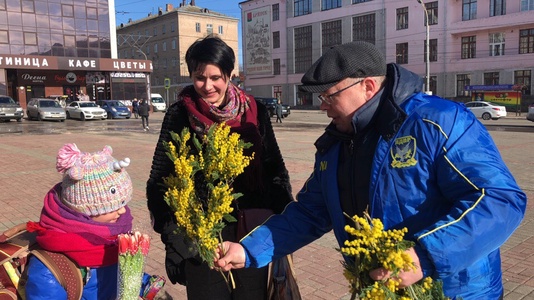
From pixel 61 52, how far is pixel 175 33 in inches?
1318

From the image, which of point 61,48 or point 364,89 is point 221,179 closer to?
point 364,89

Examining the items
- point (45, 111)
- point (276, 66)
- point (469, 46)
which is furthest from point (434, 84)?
point (45, 111)

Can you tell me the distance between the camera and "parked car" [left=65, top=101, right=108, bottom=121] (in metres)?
31.3

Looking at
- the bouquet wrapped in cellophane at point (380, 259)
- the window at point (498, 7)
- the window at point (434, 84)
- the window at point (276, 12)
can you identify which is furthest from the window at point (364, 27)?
the bouquet wrapped in cellophane at point (380, 259)

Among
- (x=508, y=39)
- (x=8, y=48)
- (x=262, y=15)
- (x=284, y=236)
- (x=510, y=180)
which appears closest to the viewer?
(x=510, y=180)

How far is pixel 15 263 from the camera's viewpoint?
6.84 feet

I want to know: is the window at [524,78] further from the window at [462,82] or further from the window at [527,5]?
the window at [527,5]

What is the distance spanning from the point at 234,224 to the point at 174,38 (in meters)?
73.5

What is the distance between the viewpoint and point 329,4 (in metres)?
53.3

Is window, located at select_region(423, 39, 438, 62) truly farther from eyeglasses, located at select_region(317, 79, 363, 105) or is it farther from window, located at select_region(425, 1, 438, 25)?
eyeglasses, located at select_region(317, 79, 363, 105)

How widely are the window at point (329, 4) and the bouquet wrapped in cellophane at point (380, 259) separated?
179 feet

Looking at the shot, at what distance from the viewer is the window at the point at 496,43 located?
40844mm

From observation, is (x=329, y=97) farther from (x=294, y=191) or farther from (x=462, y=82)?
(x=462, y=82)

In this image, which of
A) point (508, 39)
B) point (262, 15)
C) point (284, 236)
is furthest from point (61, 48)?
point (284, 236)
